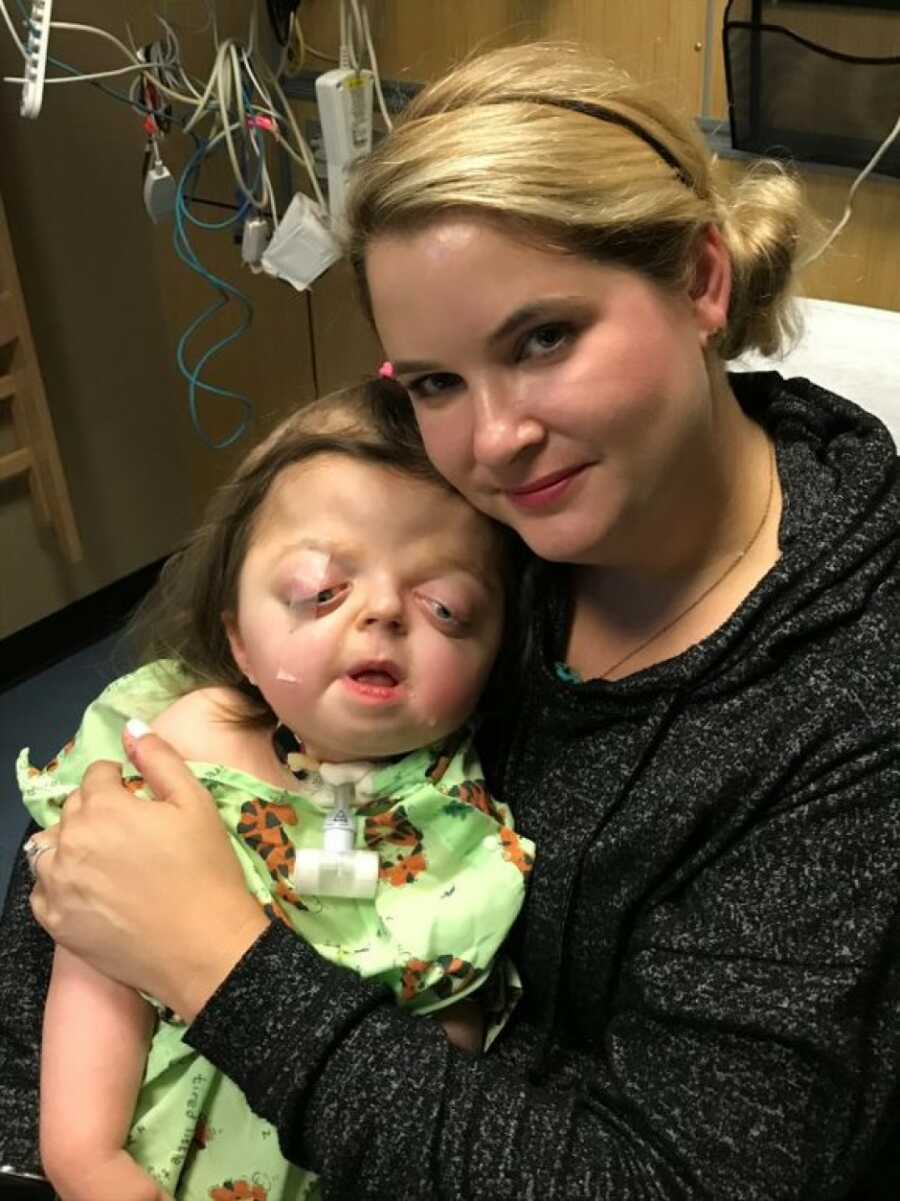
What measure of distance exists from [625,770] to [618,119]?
524 millimetres

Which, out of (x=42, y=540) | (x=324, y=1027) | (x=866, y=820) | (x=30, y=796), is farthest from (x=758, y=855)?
(x=42, y=540)

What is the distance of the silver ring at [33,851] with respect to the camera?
109 centimetres

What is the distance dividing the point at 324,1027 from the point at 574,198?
64 cm

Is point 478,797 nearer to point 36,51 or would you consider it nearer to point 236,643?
point 236,643

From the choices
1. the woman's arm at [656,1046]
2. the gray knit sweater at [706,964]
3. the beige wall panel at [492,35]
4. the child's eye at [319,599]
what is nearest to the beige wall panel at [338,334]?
the beige wall panel at [492,35]

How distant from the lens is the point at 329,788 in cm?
108

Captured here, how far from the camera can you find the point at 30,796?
1.17 metres

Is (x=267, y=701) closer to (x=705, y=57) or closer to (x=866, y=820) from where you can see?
(x=866, y=820)

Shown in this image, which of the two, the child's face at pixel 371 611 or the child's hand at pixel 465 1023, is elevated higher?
the child's face at pixel 371 611

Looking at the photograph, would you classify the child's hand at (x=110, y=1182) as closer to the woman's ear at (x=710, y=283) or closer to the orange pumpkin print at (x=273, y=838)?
the orange pumpkin print at (x=273, y=838)

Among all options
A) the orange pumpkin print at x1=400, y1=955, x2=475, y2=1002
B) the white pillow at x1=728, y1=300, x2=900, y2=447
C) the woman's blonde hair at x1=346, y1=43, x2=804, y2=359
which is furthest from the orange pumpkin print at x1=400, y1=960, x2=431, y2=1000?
the white pillow at x1=728, y1=300, x2=900, y2=447

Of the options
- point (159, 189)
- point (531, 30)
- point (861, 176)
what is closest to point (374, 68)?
point (531, 30)

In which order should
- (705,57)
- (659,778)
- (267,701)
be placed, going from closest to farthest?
(659,778) → (267,701) → (705,57)

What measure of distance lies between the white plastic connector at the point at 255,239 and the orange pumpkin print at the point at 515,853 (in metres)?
1.46
